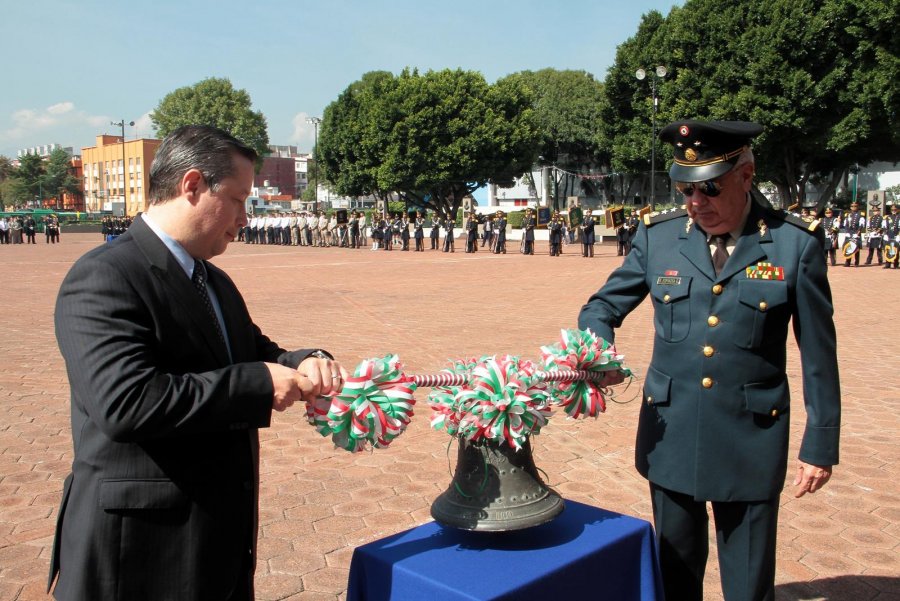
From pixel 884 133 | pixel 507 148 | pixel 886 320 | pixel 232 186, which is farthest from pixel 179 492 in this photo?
pixel 507 148

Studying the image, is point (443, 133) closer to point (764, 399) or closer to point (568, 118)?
point (568, 118)

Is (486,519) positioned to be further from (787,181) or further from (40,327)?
(787,181)

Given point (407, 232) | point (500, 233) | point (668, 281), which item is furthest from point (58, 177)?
point (668, 281)

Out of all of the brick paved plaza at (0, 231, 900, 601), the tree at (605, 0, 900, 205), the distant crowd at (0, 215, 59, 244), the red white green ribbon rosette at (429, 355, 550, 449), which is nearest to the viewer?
the red white green ribbon rosette at (429, 355, 550, 449)

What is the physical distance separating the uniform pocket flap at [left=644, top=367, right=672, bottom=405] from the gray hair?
5.33 feet

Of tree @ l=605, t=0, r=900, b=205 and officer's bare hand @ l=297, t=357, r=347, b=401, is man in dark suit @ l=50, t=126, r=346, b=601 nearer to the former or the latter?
officer's bare hand @ l=297, t=357, r=347, b=401

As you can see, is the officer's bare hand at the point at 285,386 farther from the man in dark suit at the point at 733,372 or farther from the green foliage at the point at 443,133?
the green foliage at the point at 443,133

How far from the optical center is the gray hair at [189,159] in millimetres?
1899

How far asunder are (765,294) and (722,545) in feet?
2.88

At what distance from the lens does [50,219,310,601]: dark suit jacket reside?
1701 mm

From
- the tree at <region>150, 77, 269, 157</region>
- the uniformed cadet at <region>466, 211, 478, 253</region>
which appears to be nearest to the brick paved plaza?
the uniformed cadet at <region>466, 211, 478, 253</region>

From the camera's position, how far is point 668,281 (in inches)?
107

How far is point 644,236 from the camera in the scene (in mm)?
2924

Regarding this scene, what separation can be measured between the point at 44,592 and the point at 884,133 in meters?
38.2
